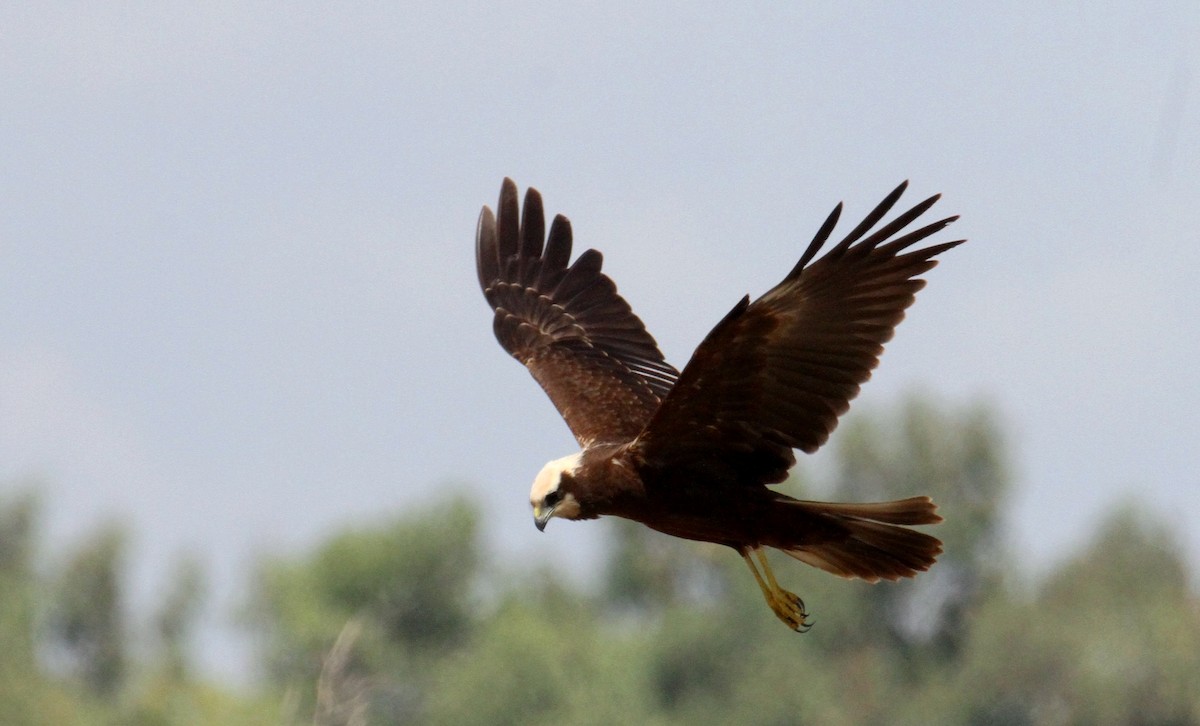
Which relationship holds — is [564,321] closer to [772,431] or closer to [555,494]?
[555,494]

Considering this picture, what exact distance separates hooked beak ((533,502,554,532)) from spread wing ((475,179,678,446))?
1.26m

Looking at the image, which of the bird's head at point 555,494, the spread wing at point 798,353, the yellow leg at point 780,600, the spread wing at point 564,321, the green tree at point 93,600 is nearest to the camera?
the spread wing at point 798,353

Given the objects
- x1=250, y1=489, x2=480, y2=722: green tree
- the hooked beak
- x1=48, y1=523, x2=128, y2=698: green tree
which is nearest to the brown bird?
the hooked beak

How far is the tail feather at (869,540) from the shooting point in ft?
35.5

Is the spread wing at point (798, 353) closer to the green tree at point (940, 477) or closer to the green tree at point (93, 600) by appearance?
the green tree at point (940, 477)

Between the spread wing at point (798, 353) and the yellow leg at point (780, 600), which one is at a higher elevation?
the spread wing at point (798, 353)

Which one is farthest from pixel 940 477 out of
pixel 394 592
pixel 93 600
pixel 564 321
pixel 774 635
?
pixel 564 321

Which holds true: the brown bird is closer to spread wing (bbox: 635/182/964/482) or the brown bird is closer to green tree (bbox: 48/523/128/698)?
spread wing (bbox: 635/182/964/482)

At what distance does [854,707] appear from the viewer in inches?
2498

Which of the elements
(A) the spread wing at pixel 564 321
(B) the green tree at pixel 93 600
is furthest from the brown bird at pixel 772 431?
(B) the green tree at pixel 93 600

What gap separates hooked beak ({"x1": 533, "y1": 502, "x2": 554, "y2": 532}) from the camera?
10836mm

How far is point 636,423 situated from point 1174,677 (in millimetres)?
48691

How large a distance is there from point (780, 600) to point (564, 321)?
2701mm

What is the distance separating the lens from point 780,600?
11.5 metres
